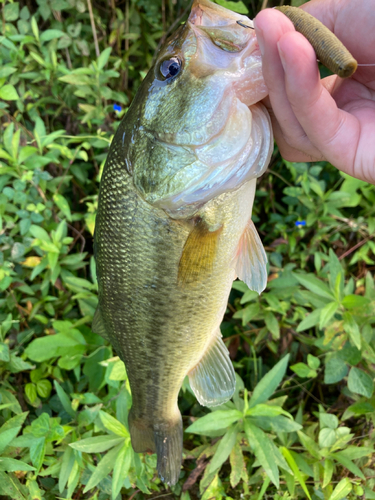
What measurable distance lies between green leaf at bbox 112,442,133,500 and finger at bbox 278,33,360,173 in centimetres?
135

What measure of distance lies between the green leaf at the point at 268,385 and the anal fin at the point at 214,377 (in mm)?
234

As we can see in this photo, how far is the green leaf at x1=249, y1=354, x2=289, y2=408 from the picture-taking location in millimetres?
1507

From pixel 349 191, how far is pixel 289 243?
489mm

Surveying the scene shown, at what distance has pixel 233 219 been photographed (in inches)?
43.3

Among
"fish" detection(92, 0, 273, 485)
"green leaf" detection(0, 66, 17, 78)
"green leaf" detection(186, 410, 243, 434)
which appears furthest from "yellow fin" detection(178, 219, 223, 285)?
"green leaf" detection(0, 66, 17, 78)

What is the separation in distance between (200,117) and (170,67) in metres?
0.17

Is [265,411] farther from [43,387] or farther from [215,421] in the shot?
[43,387]

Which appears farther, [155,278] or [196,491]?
[196,491]

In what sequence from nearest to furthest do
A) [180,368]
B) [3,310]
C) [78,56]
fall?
[180,368] → [3,310] → [78,56]

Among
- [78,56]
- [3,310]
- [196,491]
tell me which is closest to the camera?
[196,491]

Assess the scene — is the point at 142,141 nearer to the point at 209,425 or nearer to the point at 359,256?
the point at 209,425

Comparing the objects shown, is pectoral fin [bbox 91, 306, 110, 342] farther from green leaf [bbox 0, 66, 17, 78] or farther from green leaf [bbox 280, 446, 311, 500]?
green leaf [bbox 0, 66, 17, 78]

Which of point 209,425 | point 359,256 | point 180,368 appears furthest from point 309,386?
point 180,368

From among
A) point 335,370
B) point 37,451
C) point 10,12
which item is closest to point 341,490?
point 335,370
